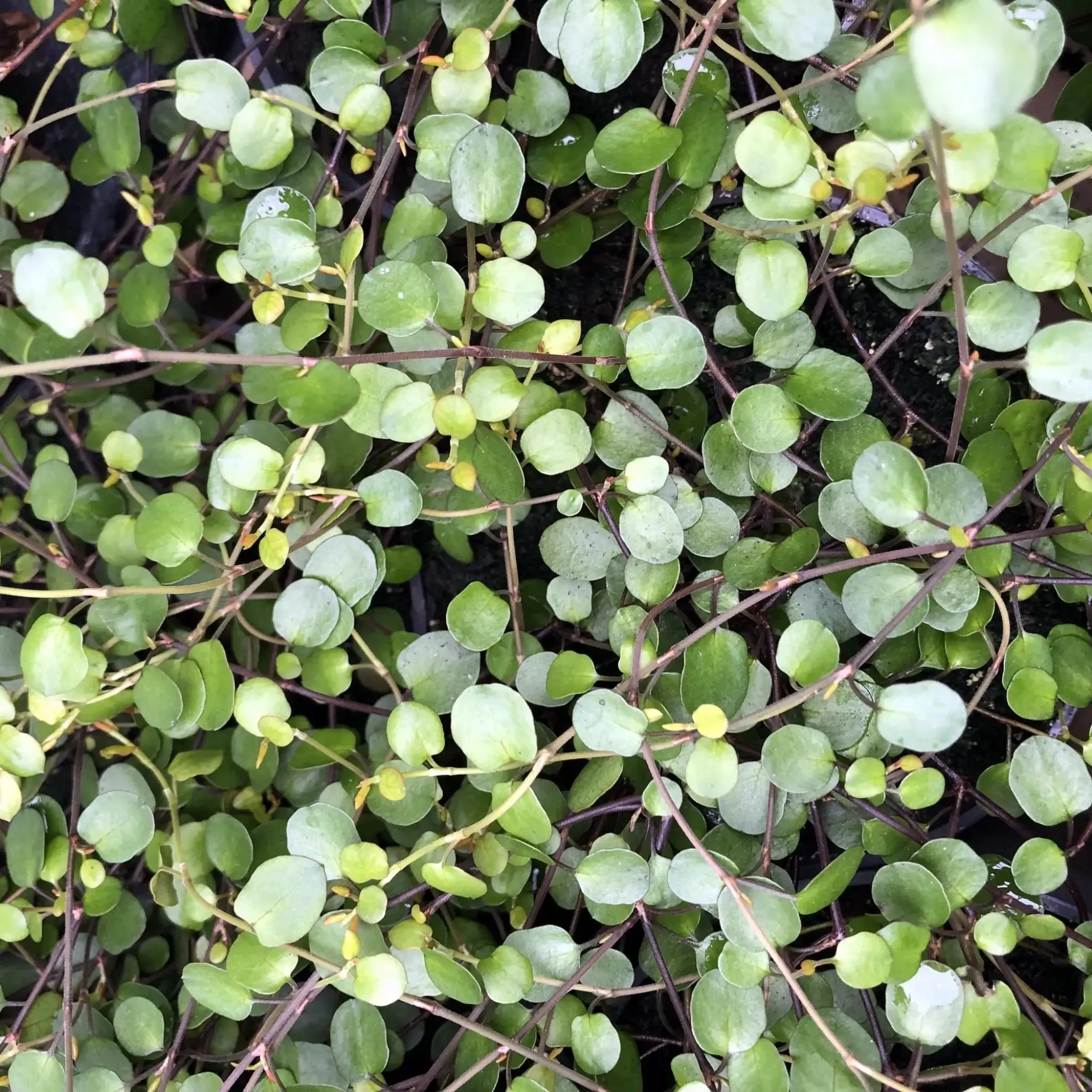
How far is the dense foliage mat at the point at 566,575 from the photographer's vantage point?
497 mm

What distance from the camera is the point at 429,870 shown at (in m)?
0.51

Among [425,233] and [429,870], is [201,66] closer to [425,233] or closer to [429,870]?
[425,233]

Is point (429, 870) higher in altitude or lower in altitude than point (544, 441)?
lower

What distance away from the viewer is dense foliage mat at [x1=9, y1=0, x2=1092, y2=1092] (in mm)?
497

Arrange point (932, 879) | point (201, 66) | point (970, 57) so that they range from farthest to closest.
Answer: point (201, 66), point (932, 879), point (970, 57)

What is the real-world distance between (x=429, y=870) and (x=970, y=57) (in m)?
0.48

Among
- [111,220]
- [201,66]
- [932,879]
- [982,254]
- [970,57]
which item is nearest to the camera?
[970,57]

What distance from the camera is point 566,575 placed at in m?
0.62

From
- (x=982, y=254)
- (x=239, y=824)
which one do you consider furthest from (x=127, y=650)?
(x=982, y=254)

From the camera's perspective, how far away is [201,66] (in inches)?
23.3

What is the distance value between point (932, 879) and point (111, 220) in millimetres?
956

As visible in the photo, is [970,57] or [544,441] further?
[544,441]

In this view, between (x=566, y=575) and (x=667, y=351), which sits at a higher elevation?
(x=667, y=351)

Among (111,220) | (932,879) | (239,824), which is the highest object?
(111,220)
